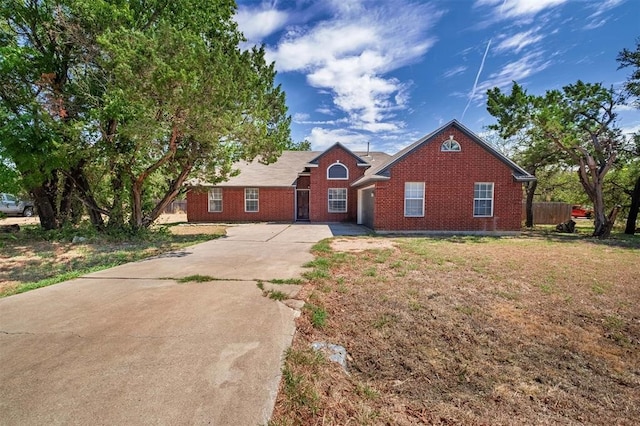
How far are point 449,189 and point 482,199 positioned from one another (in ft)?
5.73

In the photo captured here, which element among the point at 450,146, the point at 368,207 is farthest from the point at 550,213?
the point at 368,207

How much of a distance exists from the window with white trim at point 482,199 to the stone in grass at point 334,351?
13.3 meters

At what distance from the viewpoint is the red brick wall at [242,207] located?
2008cm

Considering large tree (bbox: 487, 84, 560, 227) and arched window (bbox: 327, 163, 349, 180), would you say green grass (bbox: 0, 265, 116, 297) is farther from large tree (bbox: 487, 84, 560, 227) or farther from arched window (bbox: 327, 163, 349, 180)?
large tree (bbox: 487, 84, 560, 227)

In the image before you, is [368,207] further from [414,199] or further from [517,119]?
[517,119]

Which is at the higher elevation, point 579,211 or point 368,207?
point 368,207

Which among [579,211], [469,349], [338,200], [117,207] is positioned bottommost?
[469,349]

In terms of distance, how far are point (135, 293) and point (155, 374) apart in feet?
9.33

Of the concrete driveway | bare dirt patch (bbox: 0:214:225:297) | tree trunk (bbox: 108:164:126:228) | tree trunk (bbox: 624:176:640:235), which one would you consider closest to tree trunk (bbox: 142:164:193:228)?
bare dirt patch (bbox: 0:214:225:297)

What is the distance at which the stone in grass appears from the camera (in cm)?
307

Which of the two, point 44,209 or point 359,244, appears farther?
point 44,209

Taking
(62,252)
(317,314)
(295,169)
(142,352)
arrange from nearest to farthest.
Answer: (142,352)
(317,314)
(62,252)
(295,169)

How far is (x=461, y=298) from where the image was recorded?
16.4 ft

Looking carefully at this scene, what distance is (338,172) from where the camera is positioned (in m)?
19.6
